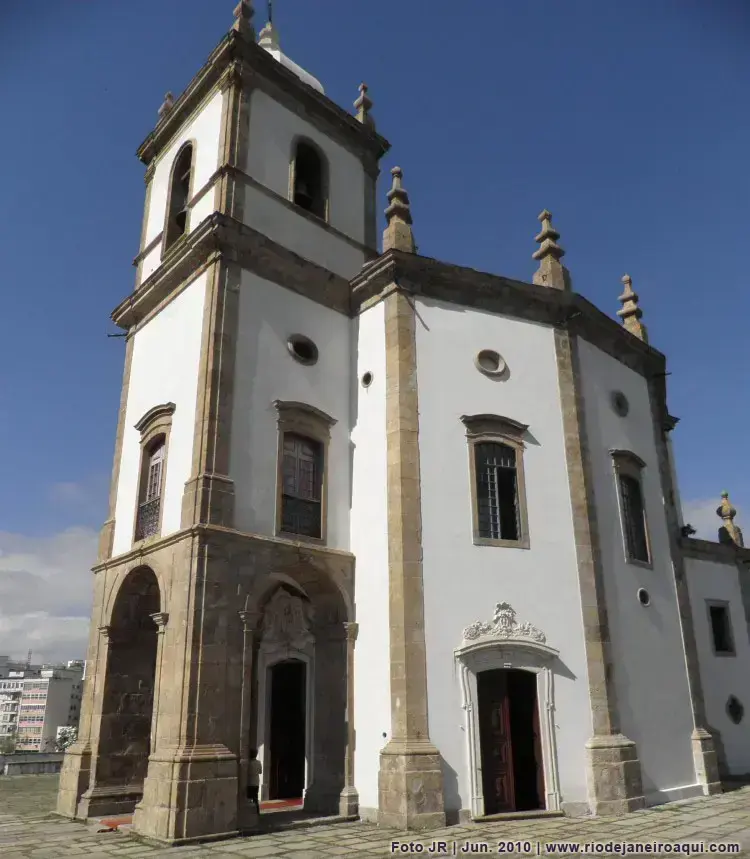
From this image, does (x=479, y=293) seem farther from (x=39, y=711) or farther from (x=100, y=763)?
(x=39, y=711)

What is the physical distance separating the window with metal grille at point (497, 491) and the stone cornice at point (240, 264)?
443cm

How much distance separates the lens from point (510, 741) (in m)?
12.5

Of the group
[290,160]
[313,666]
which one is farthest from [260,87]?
[313,666]

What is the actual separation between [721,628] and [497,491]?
8.77 meters

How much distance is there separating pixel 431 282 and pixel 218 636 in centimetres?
779

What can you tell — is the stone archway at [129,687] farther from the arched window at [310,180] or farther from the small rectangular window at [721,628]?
the small rectangular window at [721,628]

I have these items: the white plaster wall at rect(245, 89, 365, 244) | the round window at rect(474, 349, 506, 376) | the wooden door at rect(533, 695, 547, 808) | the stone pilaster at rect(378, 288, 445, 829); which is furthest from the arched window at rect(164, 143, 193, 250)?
the wooden door at rect(533, 695, 547, 808)

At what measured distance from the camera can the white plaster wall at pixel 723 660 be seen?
17125 millimetres

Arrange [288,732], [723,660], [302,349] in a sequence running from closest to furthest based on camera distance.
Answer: [288,732], [302,349], [723,660]

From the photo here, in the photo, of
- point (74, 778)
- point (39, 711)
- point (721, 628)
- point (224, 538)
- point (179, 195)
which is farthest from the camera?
point (39, 711)

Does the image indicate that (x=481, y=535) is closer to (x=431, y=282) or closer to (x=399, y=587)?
(x=399, y=587)

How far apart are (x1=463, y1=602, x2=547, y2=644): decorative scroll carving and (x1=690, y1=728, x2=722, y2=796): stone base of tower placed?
4.61 meters

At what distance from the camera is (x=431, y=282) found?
1467cm

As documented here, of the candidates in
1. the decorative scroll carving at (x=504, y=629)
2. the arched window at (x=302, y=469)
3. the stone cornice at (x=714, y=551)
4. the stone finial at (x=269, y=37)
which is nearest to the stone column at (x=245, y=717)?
the arched window at (x=302, y=469)
